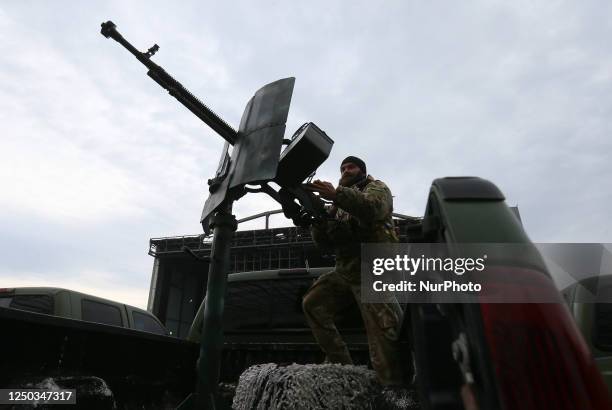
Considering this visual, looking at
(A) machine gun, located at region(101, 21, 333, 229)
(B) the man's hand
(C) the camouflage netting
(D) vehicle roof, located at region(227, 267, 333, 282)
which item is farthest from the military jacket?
(C) the camouflage netting

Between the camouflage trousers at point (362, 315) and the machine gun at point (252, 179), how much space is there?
43cm

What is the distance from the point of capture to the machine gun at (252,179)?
6.73 feet

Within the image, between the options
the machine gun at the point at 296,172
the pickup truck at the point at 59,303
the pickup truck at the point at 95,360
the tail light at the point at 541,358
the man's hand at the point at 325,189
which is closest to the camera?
the tail light at the point at 541,358

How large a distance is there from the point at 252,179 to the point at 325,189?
38 centimetres

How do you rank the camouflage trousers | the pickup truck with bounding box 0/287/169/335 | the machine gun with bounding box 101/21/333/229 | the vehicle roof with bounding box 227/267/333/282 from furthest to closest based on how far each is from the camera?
the pickup truck with bounding box 0/287/169/335
the vehicle roof with bounding box 227/267/333/282
the machine gun with bounding box 101/21/333/229
the camouflage trousers

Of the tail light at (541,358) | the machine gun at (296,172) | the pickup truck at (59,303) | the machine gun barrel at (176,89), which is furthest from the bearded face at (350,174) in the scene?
the pickup truck at (59,303)

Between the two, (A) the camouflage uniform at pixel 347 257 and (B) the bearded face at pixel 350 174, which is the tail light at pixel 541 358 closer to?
(A) the camouflage uniform at pixel 347 257

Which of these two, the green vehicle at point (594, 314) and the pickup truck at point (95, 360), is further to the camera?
the green vehicle at point (594, 314)

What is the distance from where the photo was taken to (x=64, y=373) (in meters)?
1.60

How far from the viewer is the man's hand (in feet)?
7.20

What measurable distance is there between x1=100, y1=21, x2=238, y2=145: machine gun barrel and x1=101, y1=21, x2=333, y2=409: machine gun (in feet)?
0.36

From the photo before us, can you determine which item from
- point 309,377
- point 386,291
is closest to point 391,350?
point 386,291

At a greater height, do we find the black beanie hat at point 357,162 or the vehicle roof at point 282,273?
the black beanie hat at point 357,162

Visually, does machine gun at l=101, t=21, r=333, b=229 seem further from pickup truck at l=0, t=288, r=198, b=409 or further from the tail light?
the tail light
